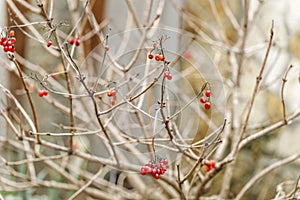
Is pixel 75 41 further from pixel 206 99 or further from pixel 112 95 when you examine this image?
pixel 206 99

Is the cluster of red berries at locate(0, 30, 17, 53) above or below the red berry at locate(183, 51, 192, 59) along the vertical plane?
below

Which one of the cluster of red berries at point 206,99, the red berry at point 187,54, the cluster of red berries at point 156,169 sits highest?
the red berry at point 187,54

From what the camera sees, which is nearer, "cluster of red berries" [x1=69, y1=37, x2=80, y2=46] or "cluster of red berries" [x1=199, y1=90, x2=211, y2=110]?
"cluster of red berries" [x1=199, y1=90, x2=211, y2=110]

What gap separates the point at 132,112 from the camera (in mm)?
920

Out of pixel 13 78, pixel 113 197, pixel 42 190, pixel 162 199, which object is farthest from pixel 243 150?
pixel 13 78

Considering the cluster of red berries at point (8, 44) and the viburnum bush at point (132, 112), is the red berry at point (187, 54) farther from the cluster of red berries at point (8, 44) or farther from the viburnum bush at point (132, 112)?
the cluster of red berries at point (8, 44)

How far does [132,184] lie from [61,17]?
543 millimetres

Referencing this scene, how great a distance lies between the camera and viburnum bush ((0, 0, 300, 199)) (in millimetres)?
813

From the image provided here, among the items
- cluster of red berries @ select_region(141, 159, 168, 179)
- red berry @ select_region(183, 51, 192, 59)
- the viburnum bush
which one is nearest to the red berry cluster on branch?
the viburnum bush

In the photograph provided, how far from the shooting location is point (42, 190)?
1.42 metres

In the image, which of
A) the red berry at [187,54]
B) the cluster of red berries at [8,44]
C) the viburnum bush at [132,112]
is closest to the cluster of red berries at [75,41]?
the viburnum bush at [132,112]

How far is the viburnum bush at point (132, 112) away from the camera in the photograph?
0.81 meters

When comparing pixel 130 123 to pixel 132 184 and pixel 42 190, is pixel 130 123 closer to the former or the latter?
pixel 132 184

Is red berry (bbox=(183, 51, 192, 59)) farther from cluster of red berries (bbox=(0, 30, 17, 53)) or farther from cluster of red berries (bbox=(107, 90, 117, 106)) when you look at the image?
cluster of red berries (bbox=(0, 30, 17, 53))
